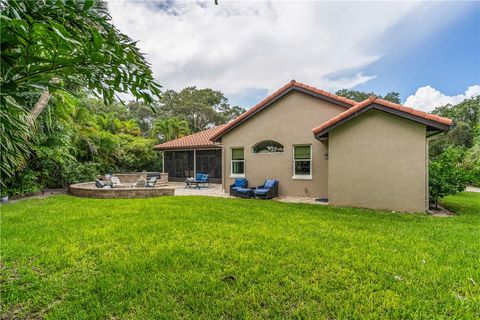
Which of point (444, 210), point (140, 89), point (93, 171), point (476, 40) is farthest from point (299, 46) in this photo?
point (93, 171)

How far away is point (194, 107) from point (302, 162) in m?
32.3

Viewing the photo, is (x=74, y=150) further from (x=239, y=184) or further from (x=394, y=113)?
(x=394, y=113)

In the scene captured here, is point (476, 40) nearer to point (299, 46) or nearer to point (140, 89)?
point (299, 46)

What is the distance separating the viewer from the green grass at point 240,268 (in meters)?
3.21

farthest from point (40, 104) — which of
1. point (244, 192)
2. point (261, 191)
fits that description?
point (261, 191)

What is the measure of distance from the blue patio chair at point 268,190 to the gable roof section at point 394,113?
13.4ft

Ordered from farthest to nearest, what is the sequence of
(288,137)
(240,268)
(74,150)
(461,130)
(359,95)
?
1. (359,95)
2. (461,130)
3. (74,150)
4. (288,137)
5. (240,268)

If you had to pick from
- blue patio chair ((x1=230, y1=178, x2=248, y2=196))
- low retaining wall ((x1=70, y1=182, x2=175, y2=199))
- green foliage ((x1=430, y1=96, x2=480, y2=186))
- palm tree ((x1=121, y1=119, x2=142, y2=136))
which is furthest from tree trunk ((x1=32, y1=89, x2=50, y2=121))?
green foliage ((x1=430, y1=96, x2=480, y2=186))

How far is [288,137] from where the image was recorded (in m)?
13.9

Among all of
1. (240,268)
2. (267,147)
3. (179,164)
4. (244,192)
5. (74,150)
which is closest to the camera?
(240,268)

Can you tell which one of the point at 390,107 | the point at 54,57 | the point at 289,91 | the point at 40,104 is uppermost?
the point at 289,91

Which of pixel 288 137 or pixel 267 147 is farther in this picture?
pixel 267 147

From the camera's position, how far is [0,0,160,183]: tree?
2.08 metres

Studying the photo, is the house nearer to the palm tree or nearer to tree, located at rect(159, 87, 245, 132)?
the palm tree
